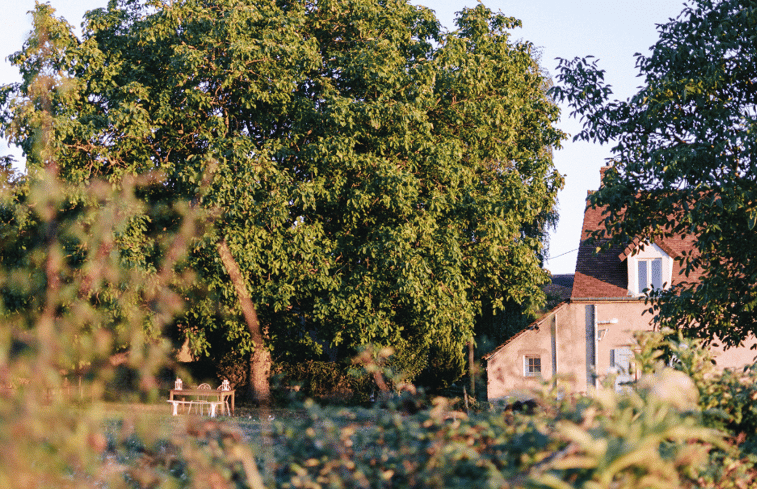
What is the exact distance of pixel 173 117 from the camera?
59.5ft

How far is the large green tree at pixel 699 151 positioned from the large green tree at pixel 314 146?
6.10 m

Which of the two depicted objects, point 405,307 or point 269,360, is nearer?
point 405,307

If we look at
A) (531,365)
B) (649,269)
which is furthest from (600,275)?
(531,365)

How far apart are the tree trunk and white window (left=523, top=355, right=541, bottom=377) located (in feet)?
28.6

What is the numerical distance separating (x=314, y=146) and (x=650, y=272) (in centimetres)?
1294

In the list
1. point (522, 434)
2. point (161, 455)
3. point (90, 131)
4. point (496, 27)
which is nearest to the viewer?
point (522, 434)

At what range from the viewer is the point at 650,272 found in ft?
78.7

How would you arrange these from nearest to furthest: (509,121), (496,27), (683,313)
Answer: (683,313) < (509,121) < (496,27)

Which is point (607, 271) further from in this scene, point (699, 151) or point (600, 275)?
point (699, 151)

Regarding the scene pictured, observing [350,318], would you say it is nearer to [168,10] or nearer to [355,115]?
[355,115]

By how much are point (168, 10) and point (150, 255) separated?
6.29m

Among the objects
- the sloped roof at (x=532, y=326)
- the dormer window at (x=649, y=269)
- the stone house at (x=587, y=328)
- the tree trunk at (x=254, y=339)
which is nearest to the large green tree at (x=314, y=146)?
the tree trunk at (x=254, y=339)

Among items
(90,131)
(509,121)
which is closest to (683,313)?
(509,121)

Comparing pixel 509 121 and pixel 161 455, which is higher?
pixel 509 121
